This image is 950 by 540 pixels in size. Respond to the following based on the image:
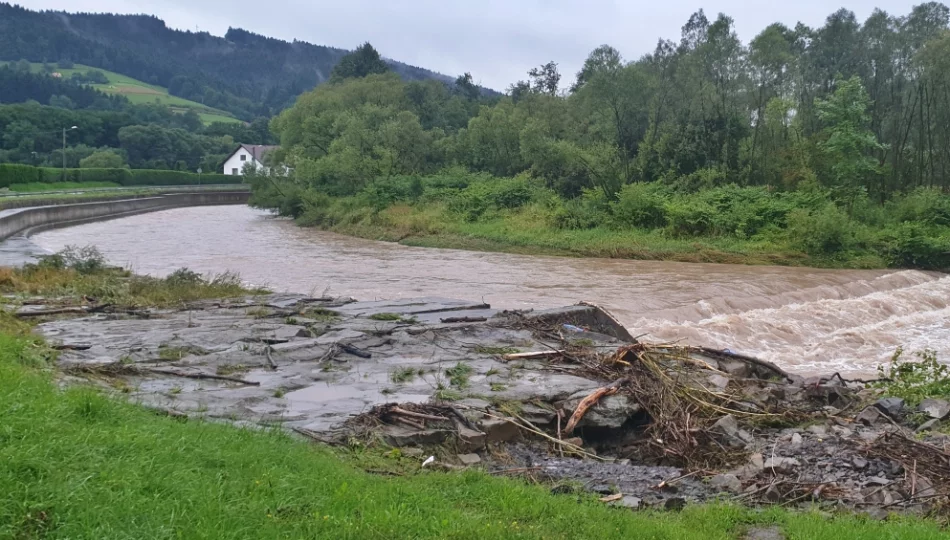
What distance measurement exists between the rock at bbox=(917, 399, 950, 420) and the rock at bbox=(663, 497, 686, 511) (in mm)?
4472

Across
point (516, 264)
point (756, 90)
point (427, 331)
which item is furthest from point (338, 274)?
point (756, 90)

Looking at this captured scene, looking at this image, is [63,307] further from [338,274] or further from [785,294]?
[785,294]

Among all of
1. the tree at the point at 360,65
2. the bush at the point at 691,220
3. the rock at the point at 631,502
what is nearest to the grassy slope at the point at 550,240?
the bush at the point at 691,220

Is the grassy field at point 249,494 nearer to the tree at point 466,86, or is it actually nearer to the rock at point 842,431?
the rock at point 842,431

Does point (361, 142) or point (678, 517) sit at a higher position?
point (361, 142)

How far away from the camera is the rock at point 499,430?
26.7 feet

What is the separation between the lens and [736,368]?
1183 cm

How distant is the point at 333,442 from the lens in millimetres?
7516

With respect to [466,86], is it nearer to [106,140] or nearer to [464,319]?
[106,140]

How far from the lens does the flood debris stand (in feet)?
24.3

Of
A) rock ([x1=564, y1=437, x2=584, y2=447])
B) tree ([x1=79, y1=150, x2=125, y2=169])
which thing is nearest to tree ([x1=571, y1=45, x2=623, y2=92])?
rock ([x1=564, y1=437, x2=584, y2=447])

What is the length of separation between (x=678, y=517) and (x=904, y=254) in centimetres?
3064

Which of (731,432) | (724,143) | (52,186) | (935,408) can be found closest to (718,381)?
(731,432)

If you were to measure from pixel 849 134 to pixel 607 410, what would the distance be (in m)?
34.6
